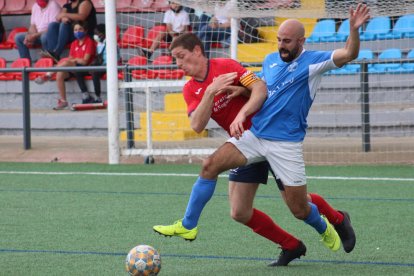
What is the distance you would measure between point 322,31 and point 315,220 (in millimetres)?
10118

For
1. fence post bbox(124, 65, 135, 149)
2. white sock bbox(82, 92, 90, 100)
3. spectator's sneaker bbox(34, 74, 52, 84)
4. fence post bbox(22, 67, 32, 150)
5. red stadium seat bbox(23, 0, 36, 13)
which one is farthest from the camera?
red stadium seat bbox(23, 0, 36, 13)

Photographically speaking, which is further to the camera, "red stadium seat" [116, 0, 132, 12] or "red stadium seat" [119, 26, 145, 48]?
"red stadium seat" [116, 0, 132, 12]

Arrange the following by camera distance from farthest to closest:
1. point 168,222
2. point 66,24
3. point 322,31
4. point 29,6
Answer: point 29,6, point 66,24, point 322,31, point 168,222

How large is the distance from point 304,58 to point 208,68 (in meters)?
0.65

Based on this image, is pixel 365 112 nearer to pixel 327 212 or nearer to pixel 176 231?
pixel 327 212

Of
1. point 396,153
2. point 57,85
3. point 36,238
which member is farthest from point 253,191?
point 57,85

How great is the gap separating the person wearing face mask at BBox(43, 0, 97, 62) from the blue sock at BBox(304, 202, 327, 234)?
11772 mm

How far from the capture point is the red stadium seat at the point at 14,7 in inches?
848

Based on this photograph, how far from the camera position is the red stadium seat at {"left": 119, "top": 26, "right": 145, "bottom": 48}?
16266 millimetres

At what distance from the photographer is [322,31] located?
53.8 feet

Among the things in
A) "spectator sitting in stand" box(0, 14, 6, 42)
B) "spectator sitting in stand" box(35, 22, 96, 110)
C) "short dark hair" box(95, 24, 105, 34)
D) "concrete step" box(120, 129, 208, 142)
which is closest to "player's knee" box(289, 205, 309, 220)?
"concrete step" box(120, 129, 208, 142)

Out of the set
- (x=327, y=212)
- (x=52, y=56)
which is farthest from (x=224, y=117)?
(x=52, y=56)

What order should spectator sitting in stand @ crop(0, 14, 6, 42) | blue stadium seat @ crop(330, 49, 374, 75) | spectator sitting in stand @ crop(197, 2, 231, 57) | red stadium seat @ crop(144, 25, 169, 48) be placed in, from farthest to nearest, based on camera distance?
spectator sitting in stand @ crop(0, 14, 6, 42), red stadium seat @ crop(144, 25, 169, 48), blue stadium seat @ crop(330, 49, 374, 75), spectator sitting in stand @ crop(197, 2, 231, 57)

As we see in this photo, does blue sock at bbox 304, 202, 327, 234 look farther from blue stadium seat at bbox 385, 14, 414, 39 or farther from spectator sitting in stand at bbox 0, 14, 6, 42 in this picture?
spectator sitting in stand at bbox 0, 14, 6, 42
